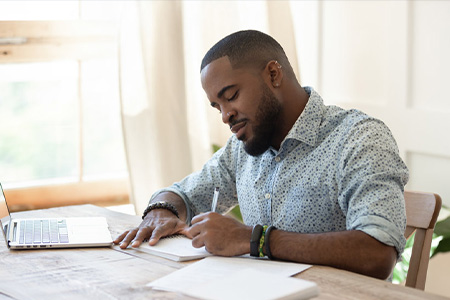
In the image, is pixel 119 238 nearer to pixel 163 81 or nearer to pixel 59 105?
pixel 163 81

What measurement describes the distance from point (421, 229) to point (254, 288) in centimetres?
76

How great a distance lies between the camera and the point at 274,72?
1.77 meters

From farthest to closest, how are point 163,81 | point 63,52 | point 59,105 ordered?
1. point 59,105
2. point 63,52
3. point 163,81

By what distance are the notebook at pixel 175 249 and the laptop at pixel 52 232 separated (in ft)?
0.43

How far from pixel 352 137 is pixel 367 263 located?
0.34 m

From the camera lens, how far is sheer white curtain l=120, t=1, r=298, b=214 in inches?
117

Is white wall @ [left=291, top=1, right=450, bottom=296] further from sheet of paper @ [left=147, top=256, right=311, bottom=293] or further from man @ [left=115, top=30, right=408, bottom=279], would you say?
sheet of paper @ [left=147, top=256, right=311, bottom=293]

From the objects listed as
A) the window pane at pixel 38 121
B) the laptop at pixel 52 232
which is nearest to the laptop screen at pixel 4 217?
the laptop at pixel 52 232

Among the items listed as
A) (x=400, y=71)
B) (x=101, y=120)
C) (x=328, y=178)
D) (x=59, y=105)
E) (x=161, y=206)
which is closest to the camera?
(x=328, y=178)

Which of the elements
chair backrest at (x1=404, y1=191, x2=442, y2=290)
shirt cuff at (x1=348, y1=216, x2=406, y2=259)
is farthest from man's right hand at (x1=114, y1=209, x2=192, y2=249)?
chair backrest at (x1=404, y1=191, x2=442, y2=290)

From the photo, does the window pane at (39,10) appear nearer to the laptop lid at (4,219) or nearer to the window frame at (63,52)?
the window frame at (63,52)

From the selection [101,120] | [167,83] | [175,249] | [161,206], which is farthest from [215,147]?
[175,249]

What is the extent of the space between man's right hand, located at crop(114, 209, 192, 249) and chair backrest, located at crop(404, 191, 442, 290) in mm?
602

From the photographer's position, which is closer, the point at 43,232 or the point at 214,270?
the point at 214,270
